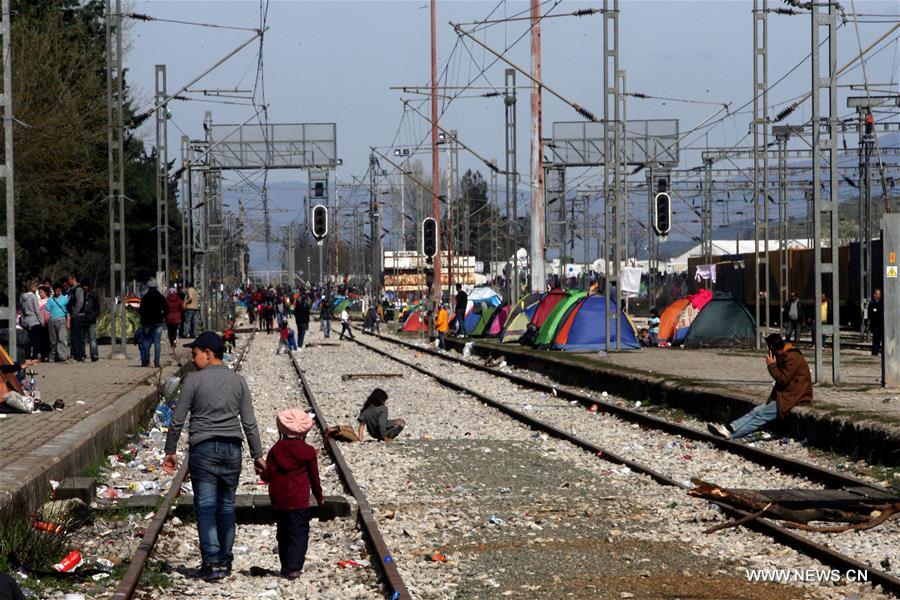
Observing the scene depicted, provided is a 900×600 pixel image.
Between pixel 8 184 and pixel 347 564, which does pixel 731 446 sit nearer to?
pixel 347 564

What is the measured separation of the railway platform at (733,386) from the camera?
17.0m

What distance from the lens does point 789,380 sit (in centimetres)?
1878

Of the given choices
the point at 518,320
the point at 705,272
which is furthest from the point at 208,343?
the point at 705,272

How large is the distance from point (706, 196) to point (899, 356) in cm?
5244

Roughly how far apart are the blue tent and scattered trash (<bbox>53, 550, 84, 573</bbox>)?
100ft

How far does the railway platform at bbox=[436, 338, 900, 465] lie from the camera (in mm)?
16969

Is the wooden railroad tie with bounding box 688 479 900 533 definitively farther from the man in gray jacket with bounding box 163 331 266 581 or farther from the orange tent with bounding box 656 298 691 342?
the orange tent with bounding box 656 298 691 342

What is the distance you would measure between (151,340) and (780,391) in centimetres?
1718

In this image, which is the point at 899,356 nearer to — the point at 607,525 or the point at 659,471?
the point at 659,471

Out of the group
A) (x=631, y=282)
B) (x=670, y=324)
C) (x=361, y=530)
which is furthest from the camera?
(x=631, y=282)

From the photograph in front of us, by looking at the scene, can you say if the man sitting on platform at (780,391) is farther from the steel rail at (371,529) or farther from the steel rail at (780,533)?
the steel rail at (371,529)

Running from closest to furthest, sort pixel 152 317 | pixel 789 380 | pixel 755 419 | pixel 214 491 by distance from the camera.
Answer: pixel 214 491 → pixel 789 380 → pixel 755 419 → pixel 152 317

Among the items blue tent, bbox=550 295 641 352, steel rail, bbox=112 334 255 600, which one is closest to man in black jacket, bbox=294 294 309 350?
blue tent, bbox=550 295 641 352

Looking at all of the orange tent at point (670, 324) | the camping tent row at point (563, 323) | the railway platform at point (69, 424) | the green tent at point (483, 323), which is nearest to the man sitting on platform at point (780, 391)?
the railway platform at point (69, 424)
